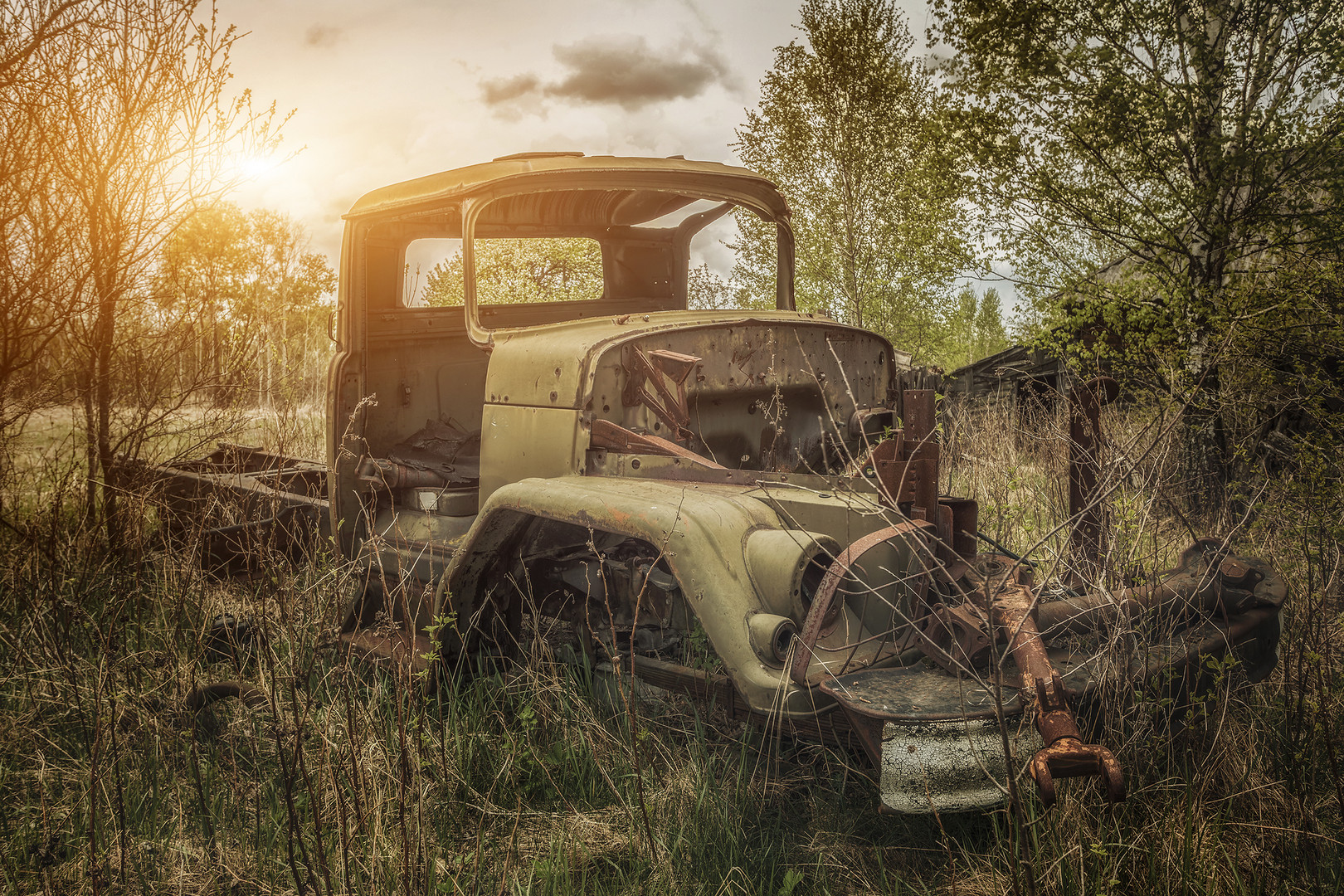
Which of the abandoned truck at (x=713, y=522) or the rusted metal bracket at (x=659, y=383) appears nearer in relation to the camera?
the abandoned truck at (x=713, y=522)

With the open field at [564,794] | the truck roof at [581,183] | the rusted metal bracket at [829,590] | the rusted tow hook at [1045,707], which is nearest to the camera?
the rusted tow hook at [1045,707]

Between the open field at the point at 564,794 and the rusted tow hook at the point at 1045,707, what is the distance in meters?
0.17

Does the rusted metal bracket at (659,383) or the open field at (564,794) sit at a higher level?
the rusted metal bracket at (659,383)

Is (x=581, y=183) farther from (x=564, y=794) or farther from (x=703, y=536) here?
(x=564, y=794)

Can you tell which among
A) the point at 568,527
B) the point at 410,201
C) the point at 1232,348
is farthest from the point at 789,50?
the point at 568,527

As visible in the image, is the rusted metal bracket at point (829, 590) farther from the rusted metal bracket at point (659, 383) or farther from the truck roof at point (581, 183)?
the truck roof at point (581, 183)

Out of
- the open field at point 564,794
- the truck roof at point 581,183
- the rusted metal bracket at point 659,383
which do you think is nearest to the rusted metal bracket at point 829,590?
the open field at point 564,794

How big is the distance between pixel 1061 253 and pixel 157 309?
19.7ft

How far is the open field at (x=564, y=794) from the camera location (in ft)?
6.80

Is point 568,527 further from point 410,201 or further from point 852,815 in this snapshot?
point 410,201

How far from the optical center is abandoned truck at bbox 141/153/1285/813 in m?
1.96

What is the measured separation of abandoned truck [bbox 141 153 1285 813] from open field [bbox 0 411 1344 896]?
0.18 metres

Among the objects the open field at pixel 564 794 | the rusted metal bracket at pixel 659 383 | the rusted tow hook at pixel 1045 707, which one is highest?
the rusted metal bracket at pixel 659 383

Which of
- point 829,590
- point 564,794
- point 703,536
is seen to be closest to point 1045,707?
point 829,590
